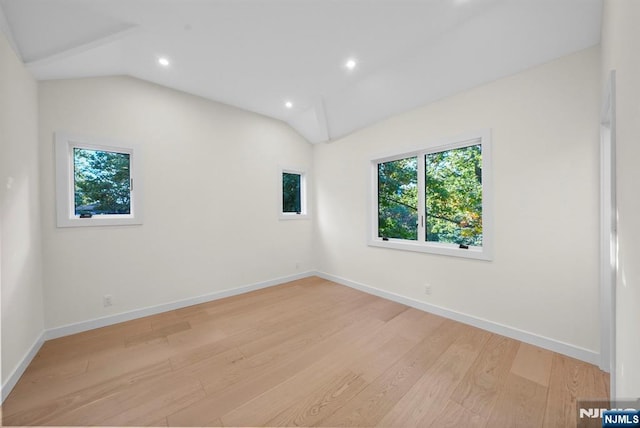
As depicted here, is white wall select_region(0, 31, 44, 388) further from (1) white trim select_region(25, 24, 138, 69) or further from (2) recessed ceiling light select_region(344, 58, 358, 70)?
(2) recessed ceiling light select_region(344, 58, 358, 70)

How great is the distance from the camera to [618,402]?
1.18m

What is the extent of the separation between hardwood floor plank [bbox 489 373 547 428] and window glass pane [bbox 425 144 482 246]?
1372mm

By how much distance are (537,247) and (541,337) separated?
832 mm

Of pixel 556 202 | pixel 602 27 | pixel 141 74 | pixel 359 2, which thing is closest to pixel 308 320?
pixel 556 202

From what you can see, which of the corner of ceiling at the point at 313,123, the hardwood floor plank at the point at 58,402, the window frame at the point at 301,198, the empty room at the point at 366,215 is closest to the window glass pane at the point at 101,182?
the empty room at the point at 366,215

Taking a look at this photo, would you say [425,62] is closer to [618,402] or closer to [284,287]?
[618,402]

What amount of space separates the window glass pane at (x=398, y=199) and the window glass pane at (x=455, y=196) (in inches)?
7.8

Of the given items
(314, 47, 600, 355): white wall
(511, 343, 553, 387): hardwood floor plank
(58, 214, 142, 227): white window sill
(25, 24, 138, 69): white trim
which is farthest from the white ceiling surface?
(511, 343, 553, 387): hardwood floor plank

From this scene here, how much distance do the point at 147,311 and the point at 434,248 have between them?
3609 millimetres

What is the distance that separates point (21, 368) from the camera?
190 centimetres

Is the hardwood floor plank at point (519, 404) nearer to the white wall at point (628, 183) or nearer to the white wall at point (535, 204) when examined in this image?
the white wall at point (628, 183)

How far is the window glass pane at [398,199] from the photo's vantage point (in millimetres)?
3363

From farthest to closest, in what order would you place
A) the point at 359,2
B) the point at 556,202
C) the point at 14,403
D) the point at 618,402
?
the point at 556,202
the point at 359,2
the point at 14,403
the point at 618,402

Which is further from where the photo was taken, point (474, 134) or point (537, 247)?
point (474, 134)
